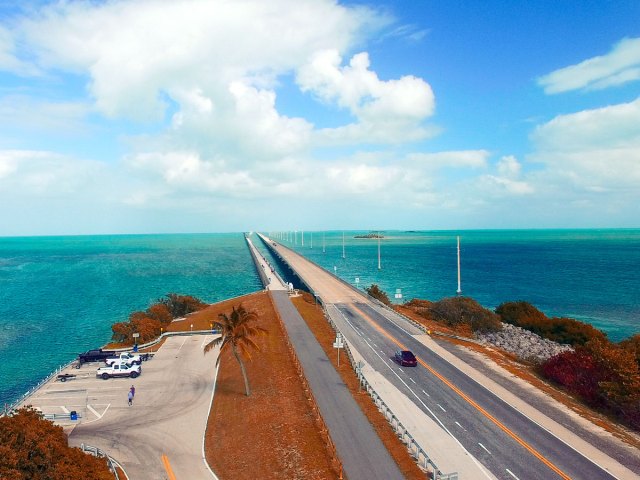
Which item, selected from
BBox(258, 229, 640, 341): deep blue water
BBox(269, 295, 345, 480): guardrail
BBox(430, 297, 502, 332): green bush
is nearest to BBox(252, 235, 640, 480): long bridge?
BBox(269, 295, 345, 480): guardrail

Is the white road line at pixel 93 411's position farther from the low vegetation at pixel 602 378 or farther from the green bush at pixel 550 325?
the green bush at pixel 550 325

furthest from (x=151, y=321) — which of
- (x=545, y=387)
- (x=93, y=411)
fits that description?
(x=545, y=387)

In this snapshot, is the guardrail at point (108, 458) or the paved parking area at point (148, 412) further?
the paved parking area at point (148, 412)

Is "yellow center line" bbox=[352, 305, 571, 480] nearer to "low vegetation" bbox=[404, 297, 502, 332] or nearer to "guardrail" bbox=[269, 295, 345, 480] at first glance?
"guardrail" bbox=[269, 295, 345, 480]

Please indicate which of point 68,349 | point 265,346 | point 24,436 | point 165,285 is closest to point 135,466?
point 24,436

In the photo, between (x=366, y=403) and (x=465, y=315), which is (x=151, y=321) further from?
(x=465, y=315)

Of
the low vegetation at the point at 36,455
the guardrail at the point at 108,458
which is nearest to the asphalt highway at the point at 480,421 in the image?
the guardrail at the point at 108,458

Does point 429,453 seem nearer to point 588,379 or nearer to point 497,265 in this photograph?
point 588,379
